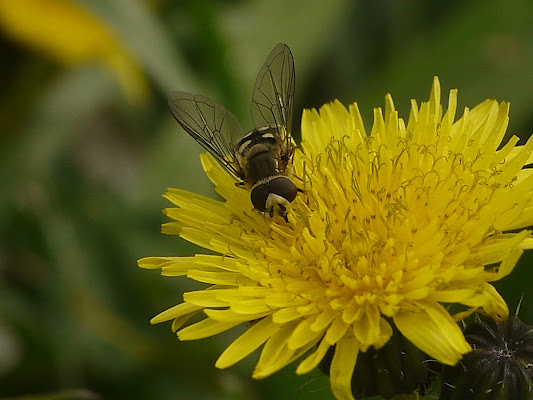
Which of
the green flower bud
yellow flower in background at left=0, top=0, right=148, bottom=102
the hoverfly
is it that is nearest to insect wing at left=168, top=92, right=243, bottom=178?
the hoverfly

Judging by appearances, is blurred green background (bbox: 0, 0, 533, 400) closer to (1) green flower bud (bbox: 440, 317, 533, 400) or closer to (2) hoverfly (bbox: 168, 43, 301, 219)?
(2) hoverfly (bbox: 168, 43, 301, 219)

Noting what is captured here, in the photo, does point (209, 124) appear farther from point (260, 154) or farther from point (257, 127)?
point (260, 154)

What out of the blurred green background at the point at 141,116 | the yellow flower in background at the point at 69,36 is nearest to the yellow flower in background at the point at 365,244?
the blurred green background at the point at 141,116

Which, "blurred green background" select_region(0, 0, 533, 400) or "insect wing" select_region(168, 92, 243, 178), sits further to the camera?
"blurred green background" select_region(0, 0, 533, 400)

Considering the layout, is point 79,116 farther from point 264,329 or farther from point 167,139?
point 264,329

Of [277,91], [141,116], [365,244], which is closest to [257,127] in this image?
[277,91]

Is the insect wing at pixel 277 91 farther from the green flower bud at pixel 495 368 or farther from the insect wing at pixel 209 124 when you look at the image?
the green flower bud at pixel 495 368

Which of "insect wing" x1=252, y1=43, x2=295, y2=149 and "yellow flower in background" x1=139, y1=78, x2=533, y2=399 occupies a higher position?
"insect wing" x1=252, y1=43, x2=295, y2=149
